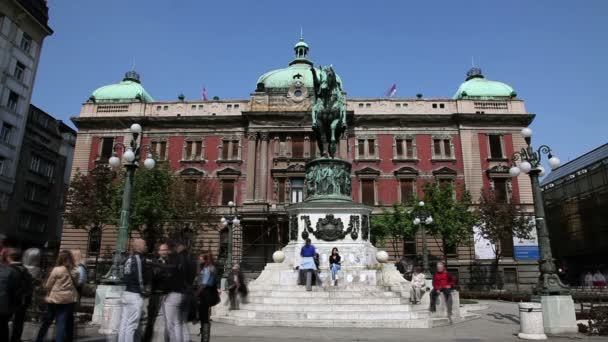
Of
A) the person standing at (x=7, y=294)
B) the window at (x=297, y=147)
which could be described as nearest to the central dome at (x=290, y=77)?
the window at (x=297, y=147)

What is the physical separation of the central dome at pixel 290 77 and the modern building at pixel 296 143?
29 centimetres

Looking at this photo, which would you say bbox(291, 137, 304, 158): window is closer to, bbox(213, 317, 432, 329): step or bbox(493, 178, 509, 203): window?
bbox(493, 178, 509, 203): window

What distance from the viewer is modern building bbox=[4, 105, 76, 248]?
40394 mm

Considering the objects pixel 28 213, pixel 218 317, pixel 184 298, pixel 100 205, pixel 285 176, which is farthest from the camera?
pixel 28 213

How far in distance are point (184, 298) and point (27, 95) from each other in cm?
3990

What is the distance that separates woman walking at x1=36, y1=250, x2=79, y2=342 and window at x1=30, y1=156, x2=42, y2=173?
136ft

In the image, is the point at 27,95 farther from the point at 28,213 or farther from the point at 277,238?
the point at 277,238

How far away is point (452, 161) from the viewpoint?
130 ft

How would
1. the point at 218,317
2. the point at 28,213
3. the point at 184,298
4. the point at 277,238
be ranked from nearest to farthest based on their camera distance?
the point at 184,298
the point at 218,317
the point at 277,238
the point at 28,213

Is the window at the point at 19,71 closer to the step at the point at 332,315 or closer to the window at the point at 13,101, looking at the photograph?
the window at the point at 13,101

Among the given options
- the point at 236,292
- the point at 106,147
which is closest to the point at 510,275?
the point at 236,292

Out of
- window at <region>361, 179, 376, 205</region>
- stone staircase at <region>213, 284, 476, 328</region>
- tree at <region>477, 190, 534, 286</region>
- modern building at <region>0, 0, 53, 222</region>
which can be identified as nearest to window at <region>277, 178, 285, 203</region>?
window at <region>361, 179, 376, 205</region>

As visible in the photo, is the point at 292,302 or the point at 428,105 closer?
the point at 292,302

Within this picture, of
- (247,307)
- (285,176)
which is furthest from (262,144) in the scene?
(247,307)
